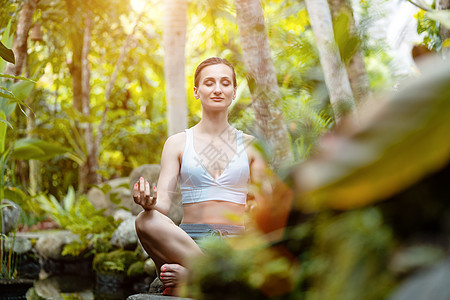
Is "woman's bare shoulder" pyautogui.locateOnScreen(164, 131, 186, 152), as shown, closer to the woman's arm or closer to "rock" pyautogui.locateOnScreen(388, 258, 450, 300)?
the woman's arm

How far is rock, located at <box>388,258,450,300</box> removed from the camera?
36 centimetres

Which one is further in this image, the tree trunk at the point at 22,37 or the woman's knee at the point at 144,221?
the tree trunk at the point at 22,37

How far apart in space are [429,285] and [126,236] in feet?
15.0

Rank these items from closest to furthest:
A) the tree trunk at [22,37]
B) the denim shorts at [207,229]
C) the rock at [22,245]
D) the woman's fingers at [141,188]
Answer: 1. the woman's fingers at [141,188]
2. the denim shorts at [207,229]
3. the tree trunk at [22,37]
4. the rock at [22,245]

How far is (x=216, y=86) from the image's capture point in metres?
2.22

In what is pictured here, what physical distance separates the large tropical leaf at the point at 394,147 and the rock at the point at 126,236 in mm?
4438

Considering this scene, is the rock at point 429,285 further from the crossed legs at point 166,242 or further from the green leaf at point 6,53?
the green leaf at point 6,53

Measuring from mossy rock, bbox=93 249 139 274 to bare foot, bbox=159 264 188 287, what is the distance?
2891 mm

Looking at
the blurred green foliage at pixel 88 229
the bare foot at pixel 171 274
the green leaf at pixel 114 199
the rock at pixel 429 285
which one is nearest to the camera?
the rock at pixel 429 285

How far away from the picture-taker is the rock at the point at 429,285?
0.36 meters

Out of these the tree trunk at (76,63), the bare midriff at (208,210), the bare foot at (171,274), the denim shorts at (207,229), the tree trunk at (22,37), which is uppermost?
the tree trunk at (76,63)

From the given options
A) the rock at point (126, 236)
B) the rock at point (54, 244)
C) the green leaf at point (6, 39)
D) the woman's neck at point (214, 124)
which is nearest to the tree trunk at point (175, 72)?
the rock at point (126, 236)

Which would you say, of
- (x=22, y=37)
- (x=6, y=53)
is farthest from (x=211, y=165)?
(x=22, y=37)

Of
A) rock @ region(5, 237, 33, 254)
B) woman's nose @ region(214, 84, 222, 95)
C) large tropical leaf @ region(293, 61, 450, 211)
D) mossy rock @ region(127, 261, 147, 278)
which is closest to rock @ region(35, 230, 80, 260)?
rock @ region(5, 237, 33, 254)
